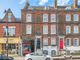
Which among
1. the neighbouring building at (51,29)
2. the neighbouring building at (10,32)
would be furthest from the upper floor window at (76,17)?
the neighbouring building at (10,32)

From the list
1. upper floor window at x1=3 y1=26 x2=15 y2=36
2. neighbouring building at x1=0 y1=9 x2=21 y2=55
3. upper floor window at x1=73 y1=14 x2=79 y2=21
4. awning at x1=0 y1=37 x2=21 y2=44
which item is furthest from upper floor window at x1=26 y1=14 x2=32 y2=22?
upper floor window at x1=73 y1=14 x2=79 y2=21

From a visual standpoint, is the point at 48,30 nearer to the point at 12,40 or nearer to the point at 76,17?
the point at 76,17

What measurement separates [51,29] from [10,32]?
367 inches

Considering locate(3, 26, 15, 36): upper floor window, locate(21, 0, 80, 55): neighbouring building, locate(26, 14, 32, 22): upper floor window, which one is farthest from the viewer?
locate(3, 26, 15, 36): upper floor window

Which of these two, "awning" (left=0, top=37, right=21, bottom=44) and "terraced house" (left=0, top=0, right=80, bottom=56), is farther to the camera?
"awning" (left=0, top=37, right=21, bottom=44)

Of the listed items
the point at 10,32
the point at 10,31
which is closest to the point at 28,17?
the point at 10,31

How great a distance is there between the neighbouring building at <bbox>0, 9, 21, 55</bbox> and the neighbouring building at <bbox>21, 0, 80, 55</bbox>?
5.30ft

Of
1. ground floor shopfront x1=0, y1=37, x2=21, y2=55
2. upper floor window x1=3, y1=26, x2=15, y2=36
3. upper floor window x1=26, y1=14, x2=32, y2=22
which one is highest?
upper floor window x1=26, y1=14, x2=32, y2=22

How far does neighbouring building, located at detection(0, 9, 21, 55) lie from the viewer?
7938cm

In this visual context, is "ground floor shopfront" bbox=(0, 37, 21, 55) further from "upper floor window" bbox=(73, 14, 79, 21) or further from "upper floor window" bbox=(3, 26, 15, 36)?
"upper floor window" bbox=(73, 14, 79, 21)

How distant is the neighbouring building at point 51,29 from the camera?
258ft

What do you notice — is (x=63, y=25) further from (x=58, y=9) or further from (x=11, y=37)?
(x=11, y=37)

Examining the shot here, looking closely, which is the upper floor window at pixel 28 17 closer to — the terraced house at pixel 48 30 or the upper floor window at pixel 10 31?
the terraced house at pixel 48 30

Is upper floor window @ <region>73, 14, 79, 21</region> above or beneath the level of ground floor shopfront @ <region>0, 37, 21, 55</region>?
above
